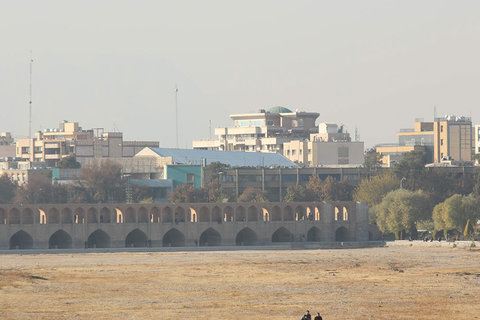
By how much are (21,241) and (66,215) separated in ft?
21.7

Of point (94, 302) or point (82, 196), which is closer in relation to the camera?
point (94, 302)

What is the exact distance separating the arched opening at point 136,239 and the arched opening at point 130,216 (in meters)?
1.77

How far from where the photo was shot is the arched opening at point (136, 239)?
144 m

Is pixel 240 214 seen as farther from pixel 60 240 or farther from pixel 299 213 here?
pixel 60 240

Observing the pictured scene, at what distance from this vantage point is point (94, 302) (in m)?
82.4

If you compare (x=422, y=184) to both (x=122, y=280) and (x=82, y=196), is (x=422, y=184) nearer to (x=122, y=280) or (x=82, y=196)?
(x=82, y=196)

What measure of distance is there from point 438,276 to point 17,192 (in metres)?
104

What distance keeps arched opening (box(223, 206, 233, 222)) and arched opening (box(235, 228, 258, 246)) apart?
10.5 feet

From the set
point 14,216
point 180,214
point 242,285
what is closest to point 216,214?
point 180,214

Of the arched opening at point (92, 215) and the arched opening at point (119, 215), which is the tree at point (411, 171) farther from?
the arched opening at point (92, 215)

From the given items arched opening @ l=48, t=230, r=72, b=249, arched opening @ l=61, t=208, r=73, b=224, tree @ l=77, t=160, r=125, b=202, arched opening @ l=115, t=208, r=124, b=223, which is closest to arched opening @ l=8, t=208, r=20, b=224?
arched opening @ l=48, t=230, r=72, b=249

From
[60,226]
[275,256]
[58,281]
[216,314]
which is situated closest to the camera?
[216,314]

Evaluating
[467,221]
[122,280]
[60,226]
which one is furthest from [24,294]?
[467,221]

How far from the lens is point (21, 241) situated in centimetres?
14138
